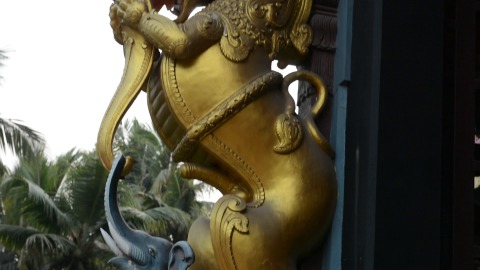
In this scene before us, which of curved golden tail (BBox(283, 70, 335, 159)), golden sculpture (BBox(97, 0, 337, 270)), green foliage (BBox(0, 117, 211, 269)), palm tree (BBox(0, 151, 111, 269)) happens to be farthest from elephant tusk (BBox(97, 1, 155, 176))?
palm tree (BBox(0, 151, 111, 269))

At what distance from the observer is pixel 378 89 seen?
321cm

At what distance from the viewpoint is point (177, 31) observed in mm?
3348

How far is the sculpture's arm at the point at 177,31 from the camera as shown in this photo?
3338 mm

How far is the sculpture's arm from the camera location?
3338mm

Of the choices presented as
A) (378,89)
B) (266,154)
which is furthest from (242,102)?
(378,89)

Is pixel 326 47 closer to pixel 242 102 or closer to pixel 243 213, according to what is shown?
pixel 242 102

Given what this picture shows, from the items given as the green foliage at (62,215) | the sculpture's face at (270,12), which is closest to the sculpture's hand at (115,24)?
the sculpture's face at (270,12)

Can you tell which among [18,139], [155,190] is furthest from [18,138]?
[155,190]

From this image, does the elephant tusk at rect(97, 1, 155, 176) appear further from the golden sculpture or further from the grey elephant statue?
the grey elephant statue

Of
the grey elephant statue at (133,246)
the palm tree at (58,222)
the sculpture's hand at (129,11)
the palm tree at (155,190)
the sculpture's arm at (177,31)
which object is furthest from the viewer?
the palm tree at (155,190)

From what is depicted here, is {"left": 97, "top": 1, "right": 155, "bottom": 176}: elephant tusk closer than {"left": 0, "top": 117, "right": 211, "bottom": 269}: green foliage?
Yes

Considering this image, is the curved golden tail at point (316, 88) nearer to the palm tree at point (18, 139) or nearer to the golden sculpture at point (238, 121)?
the golden sculpture at point (238, 121)

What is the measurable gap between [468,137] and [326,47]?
1.86ft

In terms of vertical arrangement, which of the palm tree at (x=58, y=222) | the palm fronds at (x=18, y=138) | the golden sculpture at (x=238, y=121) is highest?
the palm fronds at (x=18, y=138)
